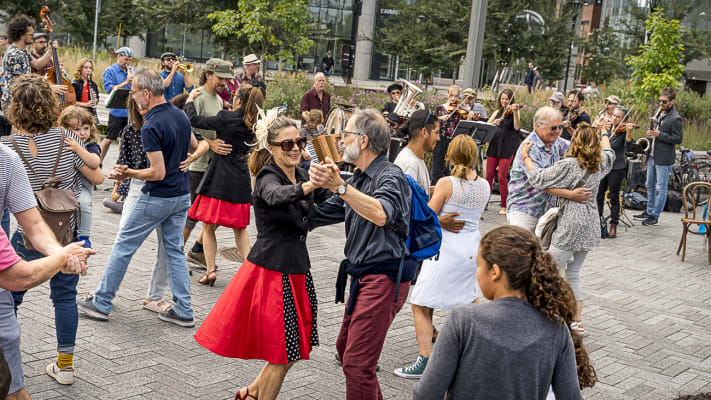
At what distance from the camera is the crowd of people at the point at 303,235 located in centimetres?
277

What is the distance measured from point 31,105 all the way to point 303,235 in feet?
6.03

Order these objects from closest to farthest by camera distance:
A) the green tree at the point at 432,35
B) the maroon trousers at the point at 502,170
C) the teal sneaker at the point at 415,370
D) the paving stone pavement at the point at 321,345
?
1. the paving stone pavement at the point at 321,345
2. the teal sneaker at the point at 415,370
3. the maroon trousers at the point at 502,170
4. the green tree at the point at 432,35

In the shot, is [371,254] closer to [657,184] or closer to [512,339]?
[512,339]

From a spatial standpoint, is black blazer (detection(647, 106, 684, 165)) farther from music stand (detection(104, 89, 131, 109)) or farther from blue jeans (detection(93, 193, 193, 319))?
blue jeans (detection(93, 193, 193, 319))

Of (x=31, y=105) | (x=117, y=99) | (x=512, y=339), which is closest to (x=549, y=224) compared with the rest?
(x=512, y=339)

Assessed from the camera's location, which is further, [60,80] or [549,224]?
[60,80]

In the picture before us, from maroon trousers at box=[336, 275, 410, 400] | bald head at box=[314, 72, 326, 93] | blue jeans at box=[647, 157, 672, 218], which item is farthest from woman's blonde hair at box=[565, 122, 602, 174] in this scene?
bald head at box=[314, 72, 326, 93]

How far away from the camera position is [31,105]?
451 cm

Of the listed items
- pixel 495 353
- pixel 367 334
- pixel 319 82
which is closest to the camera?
pixel 495 353

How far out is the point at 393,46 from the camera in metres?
32.9

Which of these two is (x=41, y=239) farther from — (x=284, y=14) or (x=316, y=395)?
(x=284, y=14)

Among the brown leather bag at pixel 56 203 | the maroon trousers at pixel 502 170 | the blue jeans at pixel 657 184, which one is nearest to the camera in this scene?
the brown leather bag at pixel 56 203

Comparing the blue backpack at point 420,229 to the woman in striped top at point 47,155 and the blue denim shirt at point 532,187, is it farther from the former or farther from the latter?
the blue denim shirt at point 532,187

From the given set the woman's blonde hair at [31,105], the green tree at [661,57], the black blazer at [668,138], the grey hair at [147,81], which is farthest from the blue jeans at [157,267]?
the green tree at [661,57]
